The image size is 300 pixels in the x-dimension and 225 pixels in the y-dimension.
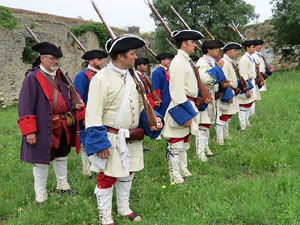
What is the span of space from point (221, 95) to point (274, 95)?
19.2 ft

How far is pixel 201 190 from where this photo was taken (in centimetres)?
381

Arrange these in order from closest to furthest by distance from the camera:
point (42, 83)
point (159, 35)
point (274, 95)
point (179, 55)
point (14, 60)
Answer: point (42, 83), point (179, 55), point (274, 95), point (14, 60), point (159, 35)

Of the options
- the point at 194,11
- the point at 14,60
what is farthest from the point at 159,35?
the point at 14,60

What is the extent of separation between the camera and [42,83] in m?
3.70

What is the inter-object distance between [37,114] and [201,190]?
2.49 meters

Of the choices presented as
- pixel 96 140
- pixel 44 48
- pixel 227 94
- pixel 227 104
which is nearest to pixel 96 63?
pixel 44 48

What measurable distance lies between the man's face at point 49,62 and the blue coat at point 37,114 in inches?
6.2

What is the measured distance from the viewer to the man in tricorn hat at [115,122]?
2904 millimetres

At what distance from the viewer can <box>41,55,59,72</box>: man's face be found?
3.73 m

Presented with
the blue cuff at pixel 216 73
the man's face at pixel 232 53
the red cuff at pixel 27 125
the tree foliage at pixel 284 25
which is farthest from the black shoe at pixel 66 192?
the tree foliage at pixel 284 25

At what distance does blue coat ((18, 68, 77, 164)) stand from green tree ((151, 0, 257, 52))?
733 inches

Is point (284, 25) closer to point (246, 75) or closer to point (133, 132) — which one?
point (246, 75)

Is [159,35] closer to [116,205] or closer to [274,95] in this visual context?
[274,95]

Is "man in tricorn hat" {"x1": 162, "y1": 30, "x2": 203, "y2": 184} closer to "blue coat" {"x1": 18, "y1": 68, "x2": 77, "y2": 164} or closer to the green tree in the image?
"blue coat" {"x1": 18, "y1": 68, "x2": 77, "y2": 164}
